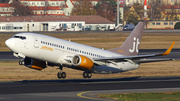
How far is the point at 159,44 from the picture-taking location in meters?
110

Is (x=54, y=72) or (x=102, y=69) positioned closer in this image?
(x=102, y=69)

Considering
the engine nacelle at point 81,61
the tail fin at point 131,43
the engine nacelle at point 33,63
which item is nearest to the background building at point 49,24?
the tail fin at point 131,43

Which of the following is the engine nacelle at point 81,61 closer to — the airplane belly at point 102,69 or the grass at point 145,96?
the airplane belly at point 102,69

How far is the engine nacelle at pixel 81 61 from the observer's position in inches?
1710

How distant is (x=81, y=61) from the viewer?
142 feet

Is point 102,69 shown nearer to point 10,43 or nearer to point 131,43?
point 131,43

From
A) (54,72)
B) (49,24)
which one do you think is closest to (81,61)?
(54,72)

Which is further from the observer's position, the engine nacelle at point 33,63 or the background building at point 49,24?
the background building at point 49,24

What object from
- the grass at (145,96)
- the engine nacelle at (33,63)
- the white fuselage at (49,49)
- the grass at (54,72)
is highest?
the white fuselage at (49,49)

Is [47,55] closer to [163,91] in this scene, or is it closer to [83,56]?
[83,56]

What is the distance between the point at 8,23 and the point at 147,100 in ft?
451

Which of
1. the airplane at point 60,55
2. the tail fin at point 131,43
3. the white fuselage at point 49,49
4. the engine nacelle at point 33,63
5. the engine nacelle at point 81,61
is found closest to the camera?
the white fuselage at point 49,49

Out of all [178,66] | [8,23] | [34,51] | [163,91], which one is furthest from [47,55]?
[8,23]

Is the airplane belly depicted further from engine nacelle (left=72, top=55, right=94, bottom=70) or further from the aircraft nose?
the aircraft nose
